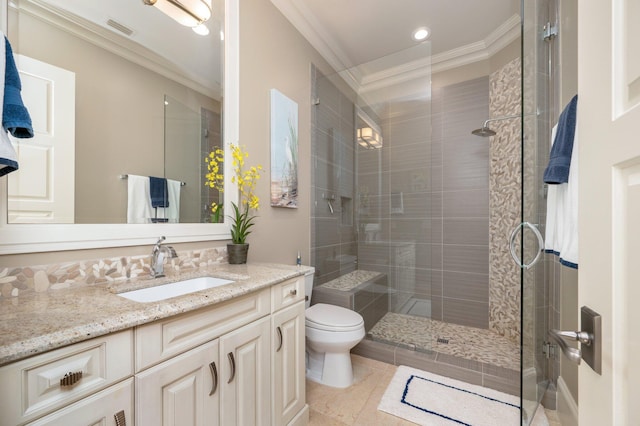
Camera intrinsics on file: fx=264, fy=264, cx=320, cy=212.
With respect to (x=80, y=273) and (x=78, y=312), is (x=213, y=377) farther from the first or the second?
(x=80, y=273)

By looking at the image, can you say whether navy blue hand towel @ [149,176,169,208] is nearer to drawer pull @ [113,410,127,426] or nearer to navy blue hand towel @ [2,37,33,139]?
navy blue hand towel @ [2,37,33,139]

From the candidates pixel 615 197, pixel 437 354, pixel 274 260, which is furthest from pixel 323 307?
pixel 615 197

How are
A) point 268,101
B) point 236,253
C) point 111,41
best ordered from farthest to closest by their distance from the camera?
point 268,101
point 236,253
point 111,41

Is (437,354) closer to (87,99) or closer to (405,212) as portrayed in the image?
(405,212)

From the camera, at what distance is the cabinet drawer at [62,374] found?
0.57 meters

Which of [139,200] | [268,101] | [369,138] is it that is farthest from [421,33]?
[139,200]

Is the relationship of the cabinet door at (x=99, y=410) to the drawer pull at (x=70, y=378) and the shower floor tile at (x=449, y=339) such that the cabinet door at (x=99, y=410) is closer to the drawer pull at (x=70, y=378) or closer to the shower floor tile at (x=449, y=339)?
the drawer pull at (x=70, y=378)

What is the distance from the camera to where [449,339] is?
247 cm

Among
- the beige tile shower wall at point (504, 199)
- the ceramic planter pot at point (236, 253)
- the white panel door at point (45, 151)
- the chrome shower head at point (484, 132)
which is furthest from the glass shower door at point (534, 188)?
the white panel door at point (45, 151)

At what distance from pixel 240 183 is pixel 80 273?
924 millimetres

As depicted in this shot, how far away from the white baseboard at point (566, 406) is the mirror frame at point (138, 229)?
84.0 inches

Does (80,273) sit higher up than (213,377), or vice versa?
(80,273)

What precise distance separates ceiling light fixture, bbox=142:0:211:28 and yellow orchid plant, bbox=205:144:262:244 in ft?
2.46

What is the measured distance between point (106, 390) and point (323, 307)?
5.16ft
